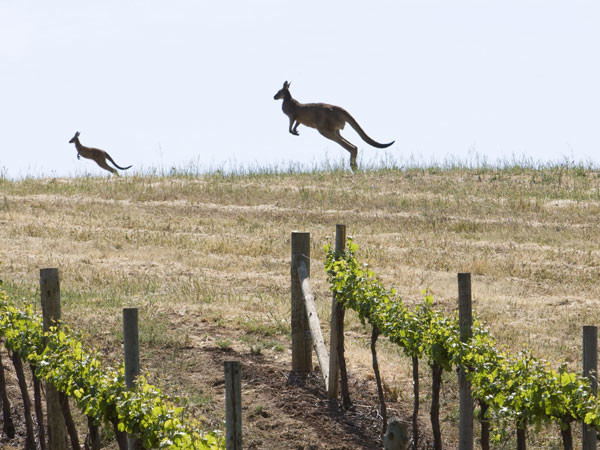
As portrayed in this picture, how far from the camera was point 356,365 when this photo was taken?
7.80 meters

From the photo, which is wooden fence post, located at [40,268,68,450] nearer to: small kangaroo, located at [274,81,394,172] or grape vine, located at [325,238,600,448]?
grape vine, located at [325,238,600,448]

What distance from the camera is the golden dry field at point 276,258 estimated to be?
24.8ft

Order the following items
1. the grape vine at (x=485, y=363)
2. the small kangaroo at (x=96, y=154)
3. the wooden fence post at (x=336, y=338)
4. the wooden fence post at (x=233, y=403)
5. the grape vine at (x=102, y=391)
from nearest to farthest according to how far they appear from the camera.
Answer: the wooden fence post at (x=233, y=403) < the grape vine at (x=102, y=391) < the grape vine at (x=485, y=363) < the wooden fence post at (x=336, y=338) < the small kangaroo at (x=96, y=154)

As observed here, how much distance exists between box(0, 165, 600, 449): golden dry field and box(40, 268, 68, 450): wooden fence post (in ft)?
2.61

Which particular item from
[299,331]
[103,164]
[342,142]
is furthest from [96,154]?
[299,331]

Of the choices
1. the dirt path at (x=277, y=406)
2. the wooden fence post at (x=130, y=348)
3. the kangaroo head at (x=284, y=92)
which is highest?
the kangaroo head at (x=284, y=92)

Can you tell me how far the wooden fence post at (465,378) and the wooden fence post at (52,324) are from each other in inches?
109

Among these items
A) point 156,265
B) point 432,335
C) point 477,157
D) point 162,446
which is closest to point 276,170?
point 477,157

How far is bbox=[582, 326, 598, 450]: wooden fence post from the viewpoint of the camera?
14.1ft

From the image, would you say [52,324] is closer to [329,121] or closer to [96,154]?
[329,121]

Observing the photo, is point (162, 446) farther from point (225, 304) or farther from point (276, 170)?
point (276, 170)

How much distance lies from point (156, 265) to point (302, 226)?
4.48m

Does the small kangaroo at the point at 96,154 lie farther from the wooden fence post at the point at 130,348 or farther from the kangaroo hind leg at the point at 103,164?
the wooden fence post at the point at 130,348

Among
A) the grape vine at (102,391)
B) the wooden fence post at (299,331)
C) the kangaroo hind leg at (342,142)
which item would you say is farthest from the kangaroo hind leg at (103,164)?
the grape vine at (102,391)
